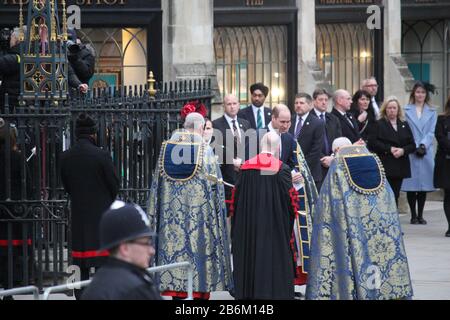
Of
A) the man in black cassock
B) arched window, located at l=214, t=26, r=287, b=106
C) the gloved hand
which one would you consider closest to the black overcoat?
the man in black cassock

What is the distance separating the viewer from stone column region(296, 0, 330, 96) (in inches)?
875

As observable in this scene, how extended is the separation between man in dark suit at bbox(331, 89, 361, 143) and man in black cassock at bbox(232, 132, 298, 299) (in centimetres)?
528

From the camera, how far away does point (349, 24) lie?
912 inches

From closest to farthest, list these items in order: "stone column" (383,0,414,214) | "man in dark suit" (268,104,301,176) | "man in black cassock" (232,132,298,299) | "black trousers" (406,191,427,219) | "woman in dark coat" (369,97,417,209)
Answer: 1. "man in black cassock" (232,132,298,299)
2. "man in dark suit" (268,104,301,176)
3. "woman in dark coat" (369,97,417,209)
4. "black trousers" (406,191,427,219)
5. "stone column" (383,0,414,214)

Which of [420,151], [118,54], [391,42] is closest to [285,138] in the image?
[420,151]

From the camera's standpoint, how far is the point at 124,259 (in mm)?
6309

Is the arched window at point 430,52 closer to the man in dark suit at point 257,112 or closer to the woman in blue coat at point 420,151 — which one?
the woman in blue coat at point 420,151

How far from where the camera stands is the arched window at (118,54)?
2072cm

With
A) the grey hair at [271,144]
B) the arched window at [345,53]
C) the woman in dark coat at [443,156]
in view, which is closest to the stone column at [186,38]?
the arched window at [345,53]

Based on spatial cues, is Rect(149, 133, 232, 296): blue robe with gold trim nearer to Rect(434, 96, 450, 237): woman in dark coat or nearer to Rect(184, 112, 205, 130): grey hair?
Rect(184, 112, 205, 130): grey hair

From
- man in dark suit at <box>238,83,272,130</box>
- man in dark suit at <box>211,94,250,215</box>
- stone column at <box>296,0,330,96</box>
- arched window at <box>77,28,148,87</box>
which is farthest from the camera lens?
stone column at <box>296,0,330,96</box>

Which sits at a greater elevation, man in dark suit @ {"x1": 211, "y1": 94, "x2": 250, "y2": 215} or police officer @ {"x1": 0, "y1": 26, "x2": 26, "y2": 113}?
police officer @ {"x1": 0, "y1": 26, "x2": 26, "y2": 113}

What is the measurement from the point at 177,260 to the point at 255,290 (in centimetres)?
78
